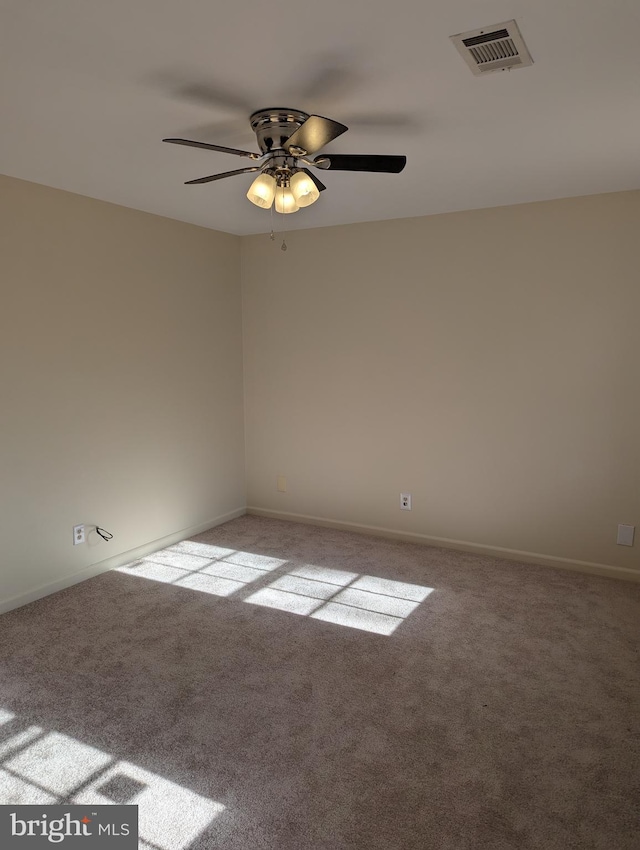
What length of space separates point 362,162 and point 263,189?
17.2 inches

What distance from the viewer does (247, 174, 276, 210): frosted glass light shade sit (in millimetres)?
2428

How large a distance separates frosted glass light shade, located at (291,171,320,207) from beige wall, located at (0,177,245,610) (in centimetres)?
172

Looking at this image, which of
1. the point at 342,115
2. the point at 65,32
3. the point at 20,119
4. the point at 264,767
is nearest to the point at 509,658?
the point at 264,767

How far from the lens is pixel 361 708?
7.97ft

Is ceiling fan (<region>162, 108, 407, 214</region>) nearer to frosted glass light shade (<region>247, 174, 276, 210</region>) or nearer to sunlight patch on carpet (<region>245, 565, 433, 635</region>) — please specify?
frosted glass light shade (<region>247, 174, 276, 210</region>)

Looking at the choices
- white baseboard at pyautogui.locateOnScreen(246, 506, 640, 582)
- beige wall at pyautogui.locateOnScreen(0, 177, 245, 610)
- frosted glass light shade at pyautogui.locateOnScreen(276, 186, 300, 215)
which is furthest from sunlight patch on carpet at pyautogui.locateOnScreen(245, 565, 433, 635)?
frosted glass light shade at pyautogui.locateOnScreen(276, 186, 300, 215)

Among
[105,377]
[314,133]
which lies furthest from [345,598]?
[314,133]

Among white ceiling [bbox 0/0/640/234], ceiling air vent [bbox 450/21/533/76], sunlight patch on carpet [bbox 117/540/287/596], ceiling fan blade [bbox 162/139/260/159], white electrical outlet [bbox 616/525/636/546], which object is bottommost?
sunlight patch on carpet [bbox 117/540/287/596]

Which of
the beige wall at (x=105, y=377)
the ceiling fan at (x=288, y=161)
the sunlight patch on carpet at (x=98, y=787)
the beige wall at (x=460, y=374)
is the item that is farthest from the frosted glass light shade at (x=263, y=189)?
the sunlight patch on carpet at (x=98, y=787)

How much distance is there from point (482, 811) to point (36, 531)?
2691 millimetres

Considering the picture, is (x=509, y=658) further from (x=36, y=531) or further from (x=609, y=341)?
(x=36, y=531)

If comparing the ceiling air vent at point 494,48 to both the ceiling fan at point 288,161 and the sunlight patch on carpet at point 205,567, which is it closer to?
the ceiling fan at point 288,161

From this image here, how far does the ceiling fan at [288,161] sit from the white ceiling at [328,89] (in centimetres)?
8

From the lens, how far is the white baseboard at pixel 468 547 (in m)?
3.75
